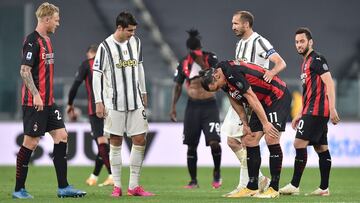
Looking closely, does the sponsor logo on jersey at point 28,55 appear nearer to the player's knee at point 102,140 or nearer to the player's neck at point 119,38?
the player's neck at point 119,38

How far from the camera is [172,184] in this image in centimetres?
1388

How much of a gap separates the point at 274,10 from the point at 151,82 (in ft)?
19.2

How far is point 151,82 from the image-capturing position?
877 inches

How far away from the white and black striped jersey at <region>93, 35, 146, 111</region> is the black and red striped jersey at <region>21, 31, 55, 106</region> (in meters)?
0.54

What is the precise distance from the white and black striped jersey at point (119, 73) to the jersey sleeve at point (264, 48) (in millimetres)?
1387

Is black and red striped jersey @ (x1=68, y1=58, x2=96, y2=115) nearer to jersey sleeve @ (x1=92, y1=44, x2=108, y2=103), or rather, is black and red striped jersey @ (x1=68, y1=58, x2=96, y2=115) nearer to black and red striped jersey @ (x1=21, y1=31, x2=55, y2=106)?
jersey sleeve @ (x1=92, y1=44, x2=108, y2=103)

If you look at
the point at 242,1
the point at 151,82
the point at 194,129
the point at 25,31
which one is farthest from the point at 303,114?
the point at 242,1

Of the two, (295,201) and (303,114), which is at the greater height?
(303,114)

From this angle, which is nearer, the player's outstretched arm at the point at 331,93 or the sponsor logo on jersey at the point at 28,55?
the sponsor logo on jersey at the point at 28,55

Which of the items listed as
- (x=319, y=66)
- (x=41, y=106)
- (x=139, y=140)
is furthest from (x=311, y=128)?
(x=41, y=106)

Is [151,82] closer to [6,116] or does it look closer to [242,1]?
[6,116]

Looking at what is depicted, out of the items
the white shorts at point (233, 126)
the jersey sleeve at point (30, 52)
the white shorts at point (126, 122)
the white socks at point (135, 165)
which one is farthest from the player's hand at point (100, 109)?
the white shorts at point (233, 126)

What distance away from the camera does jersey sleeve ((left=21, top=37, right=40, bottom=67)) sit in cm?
1020

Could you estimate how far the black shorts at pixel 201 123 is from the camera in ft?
44.8
